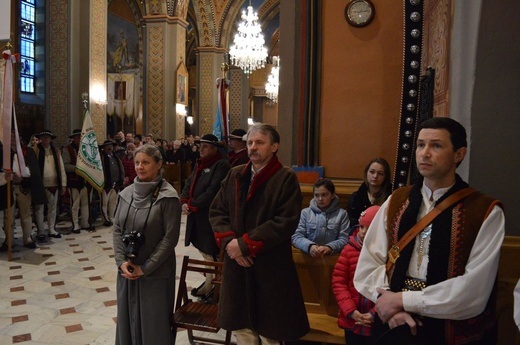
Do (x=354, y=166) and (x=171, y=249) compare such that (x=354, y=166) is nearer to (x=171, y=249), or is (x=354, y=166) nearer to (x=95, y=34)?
(x=171, y=249)

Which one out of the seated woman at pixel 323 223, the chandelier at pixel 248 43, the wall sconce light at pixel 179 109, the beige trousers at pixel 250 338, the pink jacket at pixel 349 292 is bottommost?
the beige trousers at pixel 250 338

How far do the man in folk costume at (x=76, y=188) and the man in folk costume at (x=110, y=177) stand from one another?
368 mm

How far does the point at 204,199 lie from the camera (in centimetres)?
436

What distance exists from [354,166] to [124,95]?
15.8 m

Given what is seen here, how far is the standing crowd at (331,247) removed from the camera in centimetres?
159

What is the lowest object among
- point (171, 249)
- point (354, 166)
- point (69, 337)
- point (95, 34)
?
point (69, 337)

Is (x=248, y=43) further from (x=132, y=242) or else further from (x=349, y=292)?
(x=349, y=292)

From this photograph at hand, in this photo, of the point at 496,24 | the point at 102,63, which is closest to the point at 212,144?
the point at 496,24

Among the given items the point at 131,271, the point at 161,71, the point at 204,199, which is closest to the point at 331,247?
the point at 131,271

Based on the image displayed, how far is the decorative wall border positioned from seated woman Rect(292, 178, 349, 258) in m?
0.50

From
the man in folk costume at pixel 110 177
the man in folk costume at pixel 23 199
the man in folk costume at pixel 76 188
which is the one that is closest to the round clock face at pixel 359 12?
the man in folk costume at pixel 23 199

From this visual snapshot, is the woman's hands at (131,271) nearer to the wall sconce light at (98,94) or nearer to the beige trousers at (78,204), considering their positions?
the beige trousers at (78,204)

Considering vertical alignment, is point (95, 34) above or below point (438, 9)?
above

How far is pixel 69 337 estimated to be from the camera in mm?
3641
